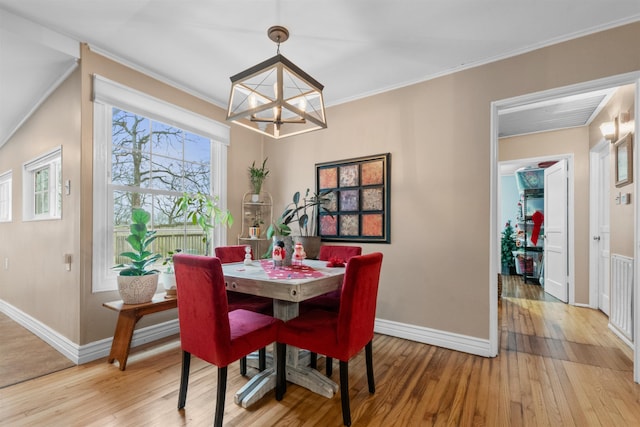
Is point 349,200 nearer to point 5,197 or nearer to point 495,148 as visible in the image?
point 495,148

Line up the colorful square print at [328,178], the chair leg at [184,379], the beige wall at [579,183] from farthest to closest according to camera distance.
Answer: the beige wall at [579,183]
the colorful square print at [328,178]
the chair leg at [184,379]

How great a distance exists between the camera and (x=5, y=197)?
4309 millimetres

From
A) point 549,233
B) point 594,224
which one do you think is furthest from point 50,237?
point 549,233

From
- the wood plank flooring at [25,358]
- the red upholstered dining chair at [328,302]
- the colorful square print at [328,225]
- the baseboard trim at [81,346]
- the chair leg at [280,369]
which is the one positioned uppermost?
the colorful square print at [328,225]

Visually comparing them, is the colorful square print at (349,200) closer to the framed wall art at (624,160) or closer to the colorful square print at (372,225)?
the colorful square print at (372,225)

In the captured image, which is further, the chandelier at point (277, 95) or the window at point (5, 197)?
the window at point (5, 197)

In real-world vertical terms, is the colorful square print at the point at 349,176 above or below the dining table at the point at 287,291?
above

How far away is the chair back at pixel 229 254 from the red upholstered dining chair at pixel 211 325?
1.04 m

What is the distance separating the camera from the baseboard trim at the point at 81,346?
8.10 feet

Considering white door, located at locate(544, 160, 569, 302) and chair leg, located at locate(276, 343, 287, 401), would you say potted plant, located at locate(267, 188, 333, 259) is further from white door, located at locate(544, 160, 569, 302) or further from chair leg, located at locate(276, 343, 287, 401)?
white door, located at locate(544, 160, 569, 302)

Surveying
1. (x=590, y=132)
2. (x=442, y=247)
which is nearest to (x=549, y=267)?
(x=590, y=132)

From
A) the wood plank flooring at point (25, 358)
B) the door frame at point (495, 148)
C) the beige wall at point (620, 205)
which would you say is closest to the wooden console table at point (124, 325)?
the wood plank flooring at point (25, 358)

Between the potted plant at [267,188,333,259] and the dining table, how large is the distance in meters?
1.20

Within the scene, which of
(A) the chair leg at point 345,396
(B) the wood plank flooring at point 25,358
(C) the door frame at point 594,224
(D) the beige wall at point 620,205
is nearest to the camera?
(A) the chair leg at point 345,396
